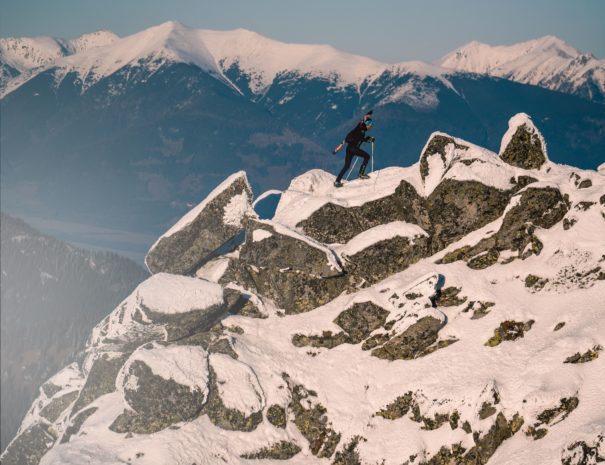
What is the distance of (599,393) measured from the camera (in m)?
31.0

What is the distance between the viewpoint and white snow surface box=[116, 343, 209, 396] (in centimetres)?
4012

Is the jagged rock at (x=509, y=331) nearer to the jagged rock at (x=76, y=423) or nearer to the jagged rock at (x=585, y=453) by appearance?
the jagged rock at (x=585, y=453)

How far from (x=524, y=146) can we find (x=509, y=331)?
16621 millimetres

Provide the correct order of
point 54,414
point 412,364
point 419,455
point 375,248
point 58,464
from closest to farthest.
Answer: point 419,455 → point 58,464 → point 412,364 → point 375,248 → point 54,414

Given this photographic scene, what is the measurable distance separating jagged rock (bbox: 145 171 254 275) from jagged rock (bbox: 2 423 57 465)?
1642 centimetres

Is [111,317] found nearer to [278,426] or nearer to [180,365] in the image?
[180,365]

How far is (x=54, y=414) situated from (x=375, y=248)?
30367 millimetres

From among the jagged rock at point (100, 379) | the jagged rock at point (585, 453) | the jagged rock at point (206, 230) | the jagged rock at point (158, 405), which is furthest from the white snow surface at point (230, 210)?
the jagged rock at point (585, 453)

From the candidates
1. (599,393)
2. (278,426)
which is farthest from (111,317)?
(599,393)

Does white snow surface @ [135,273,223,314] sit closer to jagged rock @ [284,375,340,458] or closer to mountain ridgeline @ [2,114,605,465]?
mountain ridgeline @ [2,114,605,465]

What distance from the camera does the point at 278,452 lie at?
127 ft

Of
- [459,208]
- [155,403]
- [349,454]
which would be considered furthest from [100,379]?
[459,208]

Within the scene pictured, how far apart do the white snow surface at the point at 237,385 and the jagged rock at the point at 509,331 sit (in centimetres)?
1539

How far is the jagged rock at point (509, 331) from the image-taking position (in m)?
37.7
